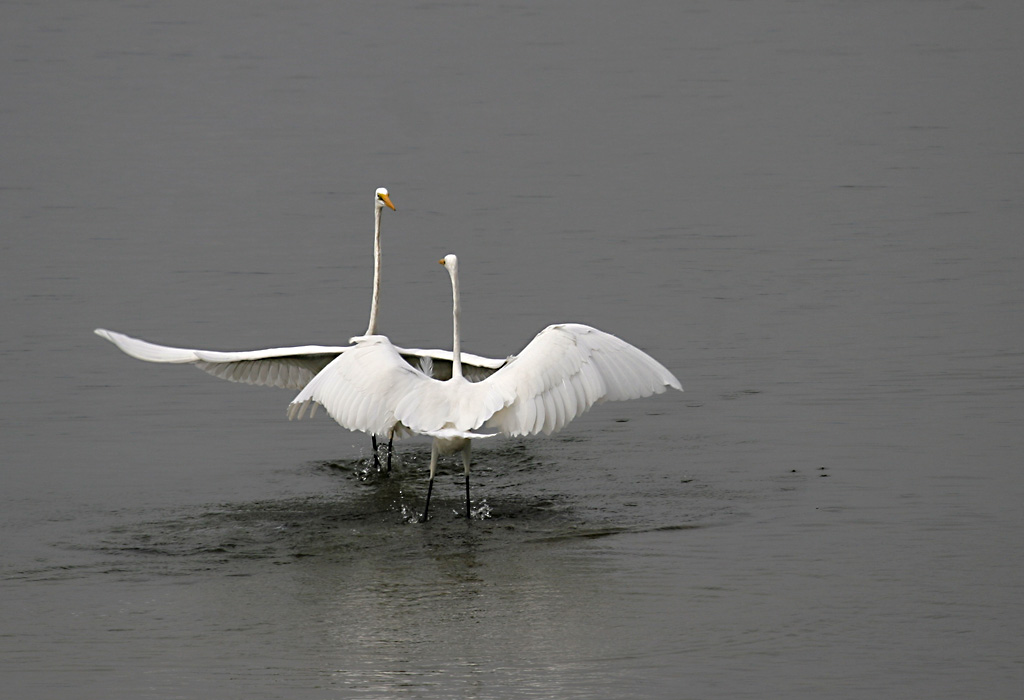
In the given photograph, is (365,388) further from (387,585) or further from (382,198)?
(382,198)

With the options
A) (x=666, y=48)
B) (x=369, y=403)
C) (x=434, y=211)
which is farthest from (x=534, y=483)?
(x=666, y=48)

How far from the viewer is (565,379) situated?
9711 millimetres

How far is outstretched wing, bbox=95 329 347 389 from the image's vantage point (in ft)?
34.4

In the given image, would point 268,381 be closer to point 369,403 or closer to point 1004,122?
point 369,403

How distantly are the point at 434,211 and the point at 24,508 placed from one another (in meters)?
9.86

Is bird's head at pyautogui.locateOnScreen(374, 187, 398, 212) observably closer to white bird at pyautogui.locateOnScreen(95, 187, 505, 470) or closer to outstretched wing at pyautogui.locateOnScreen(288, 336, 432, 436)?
white bird at pyautogui.locateOnScreen(95, 187, 505, 470)

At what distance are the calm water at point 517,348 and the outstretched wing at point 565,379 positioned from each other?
672 millimetres

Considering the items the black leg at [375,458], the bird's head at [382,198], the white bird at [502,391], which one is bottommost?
the black leg at [375,458]

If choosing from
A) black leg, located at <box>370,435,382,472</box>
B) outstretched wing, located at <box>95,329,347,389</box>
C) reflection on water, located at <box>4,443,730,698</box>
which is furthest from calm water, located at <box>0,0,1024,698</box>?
outstretched wing, located at <box>95,329,347,389</box>

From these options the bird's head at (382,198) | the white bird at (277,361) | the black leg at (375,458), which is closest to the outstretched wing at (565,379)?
the white bird at (277,361)

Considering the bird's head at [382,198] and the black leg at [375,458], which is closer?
the black leg at [375,458]

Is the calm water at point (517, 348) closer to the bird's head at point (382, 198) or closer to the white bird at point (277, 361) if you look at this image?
the white bird at point (277, 361)

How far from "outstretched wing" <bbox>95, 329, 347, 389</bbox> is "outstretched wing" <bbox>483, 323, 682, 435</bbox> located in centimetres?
161

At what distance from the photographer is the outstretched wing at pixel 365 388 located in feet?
32.1
